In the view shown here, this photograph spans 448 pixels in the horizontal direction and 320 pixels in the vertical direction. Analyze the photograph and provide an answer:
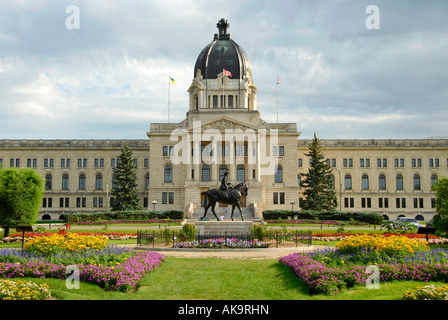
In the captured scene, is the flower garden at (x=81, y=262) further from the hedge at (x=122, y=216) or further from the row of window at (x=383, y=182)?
the row of window at (x=383, y=182)

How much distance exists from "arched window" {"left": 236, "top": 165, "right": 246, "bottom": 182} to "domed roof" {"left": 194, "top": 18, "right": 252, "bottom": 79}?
713 inches

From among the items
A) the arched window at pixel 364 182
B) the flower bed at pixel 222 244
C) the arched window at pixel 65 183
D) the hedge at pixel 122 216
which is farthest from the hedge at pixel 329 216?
the arched window at pixel 65 183

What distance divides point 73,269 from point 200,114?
59931mm

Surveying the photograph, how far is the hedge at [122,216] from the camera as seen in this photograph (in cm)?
5760

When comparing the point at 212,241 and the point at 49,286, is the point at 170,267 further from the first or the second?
the point at 212,241

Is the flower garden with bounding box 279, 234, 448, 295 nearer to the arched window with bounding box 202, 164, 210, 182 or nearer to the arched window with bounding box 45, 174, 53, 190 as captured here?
the arched window with bounding box 202, 164, 210, 182

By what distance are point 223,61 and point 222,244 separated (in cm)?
5698

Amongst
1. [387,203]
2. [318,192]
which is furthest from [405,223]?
[387,203]

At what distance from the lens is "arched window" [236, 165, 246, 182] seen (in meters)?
72.4

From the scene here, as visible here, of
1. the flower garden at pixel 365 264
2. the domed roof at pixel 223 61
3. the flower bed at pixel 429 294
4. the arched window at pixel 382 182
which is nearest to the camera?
the flower bed at pixel 429 294

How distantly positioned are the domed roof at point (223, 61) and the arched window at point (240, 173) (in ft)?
59.5

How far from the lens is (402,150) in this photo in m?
84.2

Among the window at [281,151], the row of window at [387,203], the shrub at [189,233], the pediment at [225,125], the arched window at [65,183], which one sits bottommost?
the shrub at [189,233]
